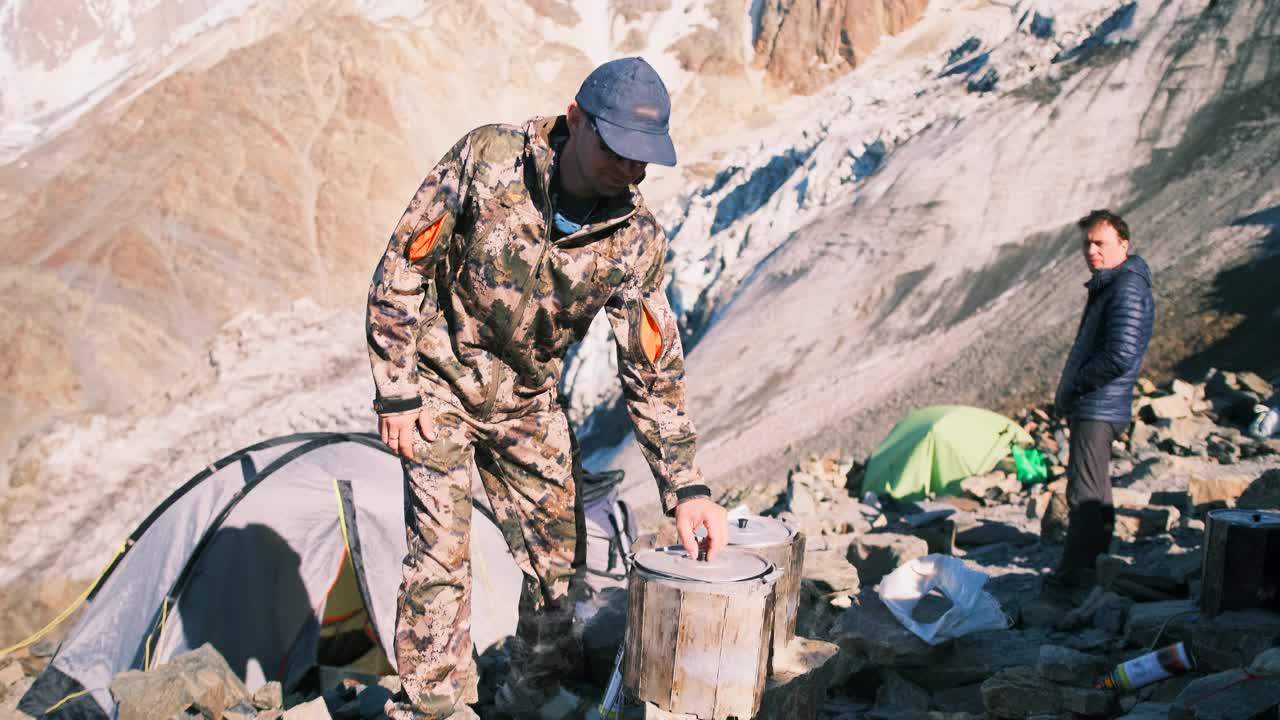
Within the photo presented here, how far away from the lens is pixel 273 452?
225 inches

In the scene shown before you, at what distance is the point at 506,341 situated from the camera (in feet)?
9.89

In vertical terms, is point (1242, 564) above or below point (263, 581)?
above

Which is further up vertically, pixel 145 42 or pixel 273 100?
pixel 145 42

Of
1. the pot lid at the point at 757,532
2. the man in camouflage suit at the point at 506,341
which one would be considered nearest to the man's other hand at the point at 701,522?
the man in camouflage suit at the point at 506,341

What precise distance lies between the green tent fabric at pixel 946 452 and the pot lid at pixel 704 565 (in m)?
5.60

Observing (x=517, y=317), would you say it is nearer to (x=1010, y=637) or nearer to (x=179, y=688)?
(x=179, y=688)

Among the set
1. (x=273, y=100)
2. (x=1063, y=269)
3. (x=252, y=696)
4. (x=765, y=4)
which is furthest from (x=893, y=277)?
(x=765, y=4)

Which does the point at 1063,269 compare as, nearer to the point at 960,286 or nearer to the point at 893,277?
the point at 960,286

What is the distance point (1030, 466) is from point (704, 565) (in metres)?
5.77

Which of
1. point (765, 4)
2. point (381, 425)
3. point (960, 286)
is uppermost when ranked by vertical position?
point (765, 4)

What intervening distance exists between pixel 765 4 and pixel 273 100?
19.3 metres

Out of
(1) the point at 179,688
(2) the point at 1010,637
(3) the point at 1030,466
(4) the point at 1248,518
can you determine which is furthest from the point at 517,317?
(3) the point at 1030,466

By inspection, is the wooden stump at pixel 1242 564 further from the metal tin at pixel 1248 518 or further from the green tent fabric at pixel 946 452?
the green tent fabric at pixel 946 452

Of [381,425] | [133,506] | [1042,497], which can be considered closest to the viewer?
[381,425]
